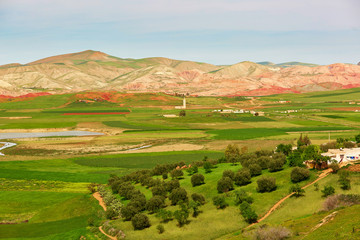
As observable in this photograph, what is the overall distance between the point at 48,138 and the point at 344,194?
125 meters

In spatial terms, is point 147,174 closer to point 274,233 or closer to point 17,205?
point 17,205

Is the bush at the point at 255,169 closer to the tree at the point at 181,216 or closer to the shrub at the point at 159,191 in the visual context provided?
the shrub at the point at 159,191

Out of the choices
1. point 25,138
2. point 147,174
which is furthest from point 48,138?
point 147,174

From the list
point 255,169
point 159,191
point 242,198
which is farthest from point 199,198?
point 255,169

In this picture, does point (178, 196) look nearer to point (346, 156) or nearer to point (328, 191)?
point (328, 191)

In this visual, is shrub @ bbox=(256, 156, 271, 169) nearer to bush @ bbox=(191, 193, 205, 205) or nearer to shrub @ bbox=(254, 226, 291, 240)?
bush @ bbox=(191, 193, 205, 205)

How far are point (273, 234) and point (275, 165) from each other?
28.7m

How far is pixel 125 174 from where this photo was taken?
85312mm

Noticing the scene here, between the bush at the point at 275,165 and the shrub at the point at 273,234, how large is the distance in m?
27.0

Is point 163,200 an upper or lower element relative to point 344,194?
lower

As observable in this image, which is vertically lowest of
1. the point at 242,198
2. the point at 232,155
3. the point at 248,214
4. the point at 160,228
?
the point at 160,228

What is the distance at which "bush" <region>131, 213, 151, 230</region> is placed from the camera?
53031 mm

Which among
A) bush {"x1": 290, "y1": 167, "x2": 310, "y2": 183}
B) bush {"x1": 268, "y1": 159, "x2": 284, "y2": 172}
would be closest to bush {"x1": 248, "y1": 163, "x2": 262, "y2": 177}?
bush {"x1": 268, "y1": 159, "x2": 284, "y2": 172}

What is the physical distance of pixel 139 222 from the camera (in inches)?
2083
